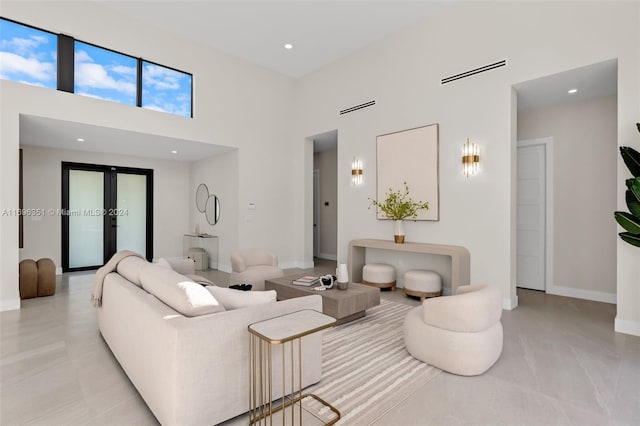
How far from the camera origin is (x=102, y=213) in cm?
707

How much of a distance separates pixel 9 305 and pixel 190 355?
412cm

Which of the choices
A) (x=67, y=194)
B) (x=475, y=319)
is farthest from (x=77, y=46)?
(x=475, y=319)

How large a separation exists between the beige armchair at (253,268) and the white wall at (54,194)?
13.0ft

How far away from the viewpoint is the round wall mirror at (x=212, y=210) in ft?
23.9

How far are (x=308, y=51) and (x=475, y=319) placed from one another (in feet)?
18.4

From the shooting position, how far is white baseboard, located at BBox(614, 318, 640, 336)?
331 cm

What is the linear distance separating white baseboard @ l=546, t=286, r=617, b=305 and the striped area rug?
311 cm

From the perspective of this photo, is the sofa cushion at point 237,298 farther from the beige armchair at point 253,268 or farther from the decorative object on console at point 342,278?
the beige armchair at point 253,268

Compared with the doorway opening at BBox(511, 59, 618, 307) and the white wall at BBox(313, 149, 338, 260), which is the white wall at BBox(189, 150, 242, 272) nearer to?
the white wall at BBox(313, 149, 338, 260)

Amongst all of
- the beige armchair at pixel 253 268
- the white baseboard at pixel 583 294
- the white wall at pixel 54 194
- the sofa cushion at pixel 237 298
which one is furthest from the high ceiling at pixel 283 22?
the white baseboard at pixel 583 294

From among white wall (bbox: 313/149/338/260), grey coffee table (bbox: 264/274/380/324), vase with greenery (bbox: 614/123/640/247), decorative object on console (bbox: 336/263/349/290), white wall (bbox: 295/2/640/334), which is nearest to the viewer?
vase with greenery (bbox: 614/123/640/247)

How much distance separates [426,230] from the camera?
199 inches

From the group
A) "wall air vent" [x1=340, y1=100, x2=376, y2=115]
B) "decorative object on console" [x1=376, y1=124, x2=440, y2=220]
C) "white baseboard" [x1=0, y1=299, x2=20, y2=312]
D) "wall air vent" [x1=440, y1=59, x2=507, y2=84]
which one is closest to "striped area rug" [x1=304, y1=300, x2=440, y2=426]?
"decorative object on console" [x1=376, y1=124, x2=440, y2=220]

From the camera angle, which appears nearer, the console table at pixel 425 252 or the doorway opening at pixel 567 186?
the console table at pixel 425 252
